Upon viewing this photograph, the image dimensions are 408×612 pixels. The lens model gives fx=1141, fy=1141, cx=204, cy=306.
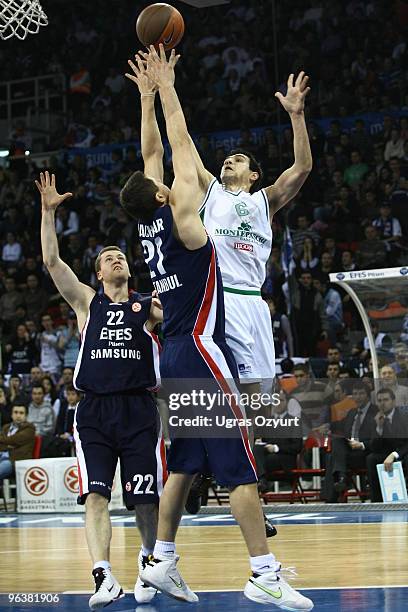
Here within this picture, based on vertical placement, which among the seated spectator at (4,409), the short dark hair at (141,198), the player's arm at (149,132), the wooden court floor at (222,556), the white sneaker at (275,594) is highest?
the player's arm at (149,132)

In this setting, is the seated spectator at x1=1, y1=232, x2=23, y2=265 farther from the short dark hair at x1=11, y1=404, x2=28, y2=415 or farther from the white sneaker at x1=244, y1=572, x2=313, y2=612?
the white sneaker at x1=244, y1=572, x2=313, y2=612

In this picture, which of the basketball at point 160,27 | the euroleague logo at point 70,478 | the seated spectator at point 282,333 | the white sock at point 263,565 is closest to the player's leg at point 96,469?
the white sock at point 263,565

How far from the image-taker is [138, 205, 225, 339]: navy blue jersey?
6238 millimetres

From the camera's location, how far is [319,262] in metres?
17.6

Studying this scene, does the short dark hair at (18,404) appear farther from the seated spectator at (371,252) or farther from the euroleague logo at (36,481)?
the seated spectator at (371,252)

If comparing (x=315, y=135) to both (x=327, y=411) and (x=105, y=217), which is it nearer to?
(x=105, y=217)

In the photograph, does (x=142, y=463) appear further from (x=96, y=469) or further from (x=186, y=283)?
(x=186, y=283)

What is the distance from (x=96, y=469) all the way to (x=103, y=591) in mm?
835

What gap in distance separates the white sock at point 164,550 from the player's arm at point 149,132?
223 centimetres

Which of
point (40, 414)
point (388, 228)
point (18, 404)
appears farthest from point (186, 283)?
point (388, 228)

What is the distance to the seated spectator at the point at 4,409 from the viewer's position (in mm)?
16609

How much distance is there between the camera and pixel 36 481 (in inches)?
592

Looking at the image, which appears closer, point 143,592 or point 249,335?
point 143,592

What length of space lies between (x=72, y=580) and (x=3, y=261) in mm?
14625
